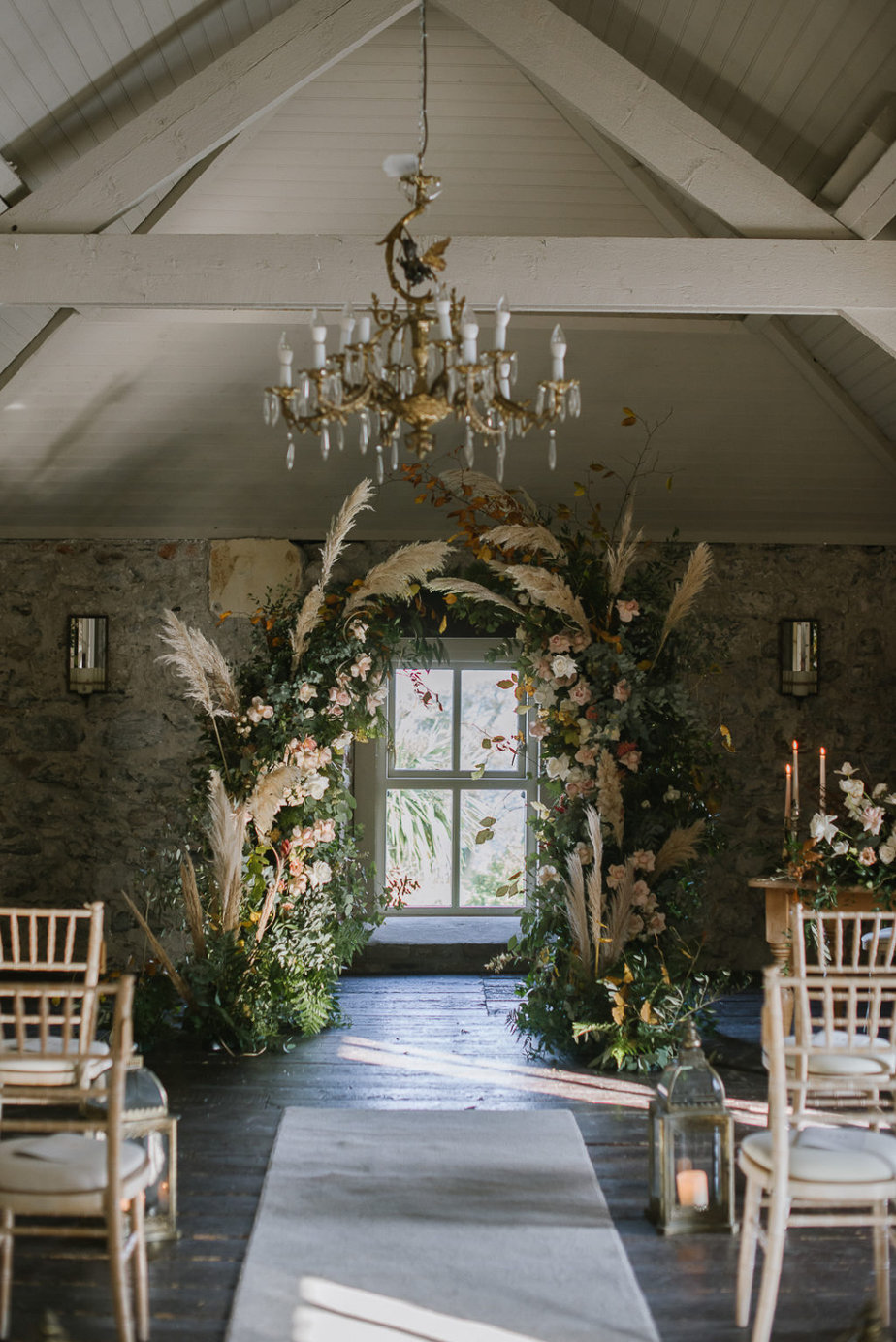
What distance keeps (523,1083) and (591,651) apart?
1819mm

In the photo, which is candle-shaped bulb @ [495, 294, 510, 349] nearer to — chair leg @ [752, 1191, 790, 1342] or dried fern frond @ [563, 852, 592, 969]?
chair leg @ [752, 1191, 790, 1342]

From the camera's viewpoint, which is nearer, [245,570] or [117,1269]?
[117,1269]

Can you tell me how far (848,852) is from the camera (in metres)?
4.64

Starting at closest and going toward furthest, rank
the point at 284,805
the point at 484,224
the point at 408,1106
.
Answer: the point at 408,1106
the point at 484,224
the point at 284,805

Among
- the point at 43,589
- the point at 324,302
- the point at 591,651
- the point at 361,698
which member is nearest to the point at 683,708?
the point at 591,651

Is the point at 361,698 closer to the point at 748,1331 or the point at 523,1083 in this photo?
the point at 523,1083

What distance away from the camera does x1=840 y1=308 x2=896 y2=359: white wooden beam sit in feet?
12.9

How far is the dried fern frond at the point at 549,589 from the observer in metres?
4.93

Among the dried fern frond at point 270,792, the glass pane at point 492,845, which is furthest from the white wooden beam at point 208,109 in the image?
the glass pane at point 492,845

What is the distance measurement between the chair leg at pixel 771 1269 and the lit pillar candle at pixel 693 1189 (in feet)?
2.12

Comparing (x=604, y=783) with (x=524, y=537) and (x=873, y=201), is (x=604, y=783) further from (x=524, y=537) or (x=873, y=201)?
(x=873, y=201)

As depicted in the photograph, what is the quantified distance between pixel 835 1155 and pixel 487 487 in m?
3.28

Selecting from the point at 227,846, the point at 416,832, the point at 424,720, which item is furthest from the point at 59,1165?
the point at 424,720

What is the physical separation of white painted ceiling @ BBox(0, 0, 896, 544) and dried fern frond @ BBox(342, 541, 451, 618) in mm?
1077
